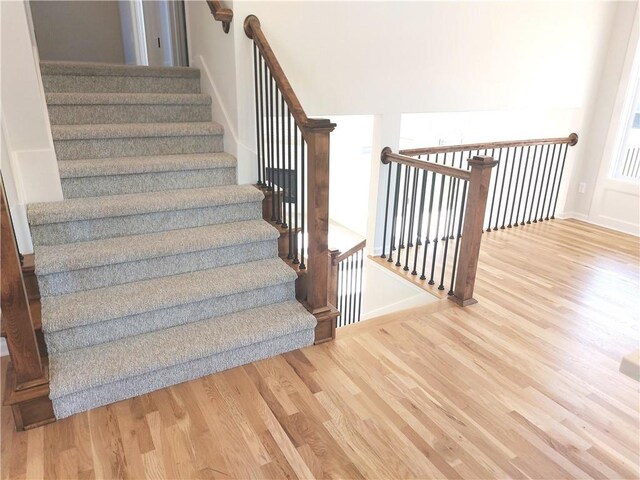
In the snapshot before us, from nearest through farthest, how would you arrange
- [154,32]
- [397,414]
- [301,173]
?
[397,414], [301,173], [154,32]

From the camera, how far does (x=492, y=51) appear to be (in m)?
3.98

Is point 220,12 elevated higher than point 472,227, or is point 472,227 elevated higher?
point 220,12

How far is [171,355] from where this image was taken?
2125 mm

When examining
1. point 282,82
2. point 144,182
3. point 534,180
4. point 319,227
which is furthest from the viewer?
point 534,180

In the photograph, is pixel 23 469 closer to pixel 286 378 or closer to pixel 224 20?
pixel 286 378

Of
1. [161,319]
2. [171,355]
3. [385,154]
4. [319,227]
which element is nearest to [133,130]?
[161,319]

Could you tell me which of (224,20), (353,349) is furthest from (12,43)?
(353,349)

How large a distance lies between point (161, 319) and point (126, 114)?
5.49 feet

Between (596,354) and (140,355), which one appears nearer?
(140,355)

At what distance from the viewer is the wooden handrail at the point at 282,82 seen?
222 cm

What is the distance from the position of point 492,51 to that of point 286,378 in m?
3.42

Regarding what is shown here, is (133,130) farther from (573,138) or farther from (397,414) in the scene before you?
(573,138)

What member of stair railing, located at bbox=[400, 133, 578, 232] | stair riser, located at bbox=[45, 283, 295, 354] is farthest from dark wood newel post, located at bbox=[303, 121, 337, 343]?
stair railing, located at bbox=[400, 133, 578, 232]

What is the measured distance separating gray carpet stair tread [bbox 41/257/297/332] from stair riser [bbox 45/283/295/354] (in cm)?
5
